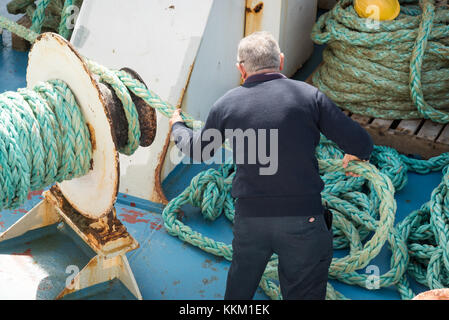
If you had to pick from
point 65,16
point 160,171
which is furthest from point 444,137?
point 65,16

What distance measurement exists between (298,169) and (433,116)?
6.07 ft

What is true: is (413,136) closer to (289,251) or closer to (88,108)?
(289,251)

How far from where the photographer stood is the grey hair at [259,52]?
6.44 ft

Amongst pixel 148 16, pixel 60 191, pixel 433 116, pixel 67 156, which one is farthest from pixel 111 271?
pixel 433 116

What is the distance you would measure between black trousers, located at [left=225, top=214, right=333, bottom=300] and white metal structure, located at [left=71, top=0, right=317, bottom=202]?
104 cm

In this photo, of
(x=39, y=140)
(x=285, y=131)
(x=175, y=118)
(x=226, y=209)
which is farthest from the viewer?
(x=226, y=209)

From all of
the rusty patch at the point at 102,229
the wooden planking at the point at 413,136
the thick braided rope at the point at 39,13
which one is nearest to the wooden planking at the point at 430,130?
the wooden planking at the point at 413,136

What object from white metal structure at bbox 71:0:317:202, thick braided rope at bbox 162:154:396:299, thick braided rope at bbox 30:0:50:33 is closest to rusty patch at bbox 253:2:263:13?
white metal structure at bbox 71:0:317:202

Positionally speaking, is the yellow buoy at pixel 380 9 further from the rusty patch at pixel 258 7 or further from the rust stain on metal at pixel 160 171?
the rust stain on metal at pixel 160 171

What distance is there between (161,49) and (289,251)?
1566mm

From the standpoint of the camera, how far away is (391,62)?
3490 millimetres

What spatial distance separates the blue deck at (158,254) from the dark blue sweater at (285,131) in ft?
2.26

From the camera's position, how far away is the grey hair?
1964 mm

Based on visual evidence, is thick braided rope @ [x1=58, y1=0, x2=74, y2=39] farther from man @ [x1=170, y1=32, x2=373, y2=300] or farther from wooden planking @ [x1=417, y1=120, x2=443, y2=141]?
wooden planking @ [x1=417, y1=120, x2=443, y2=141]
